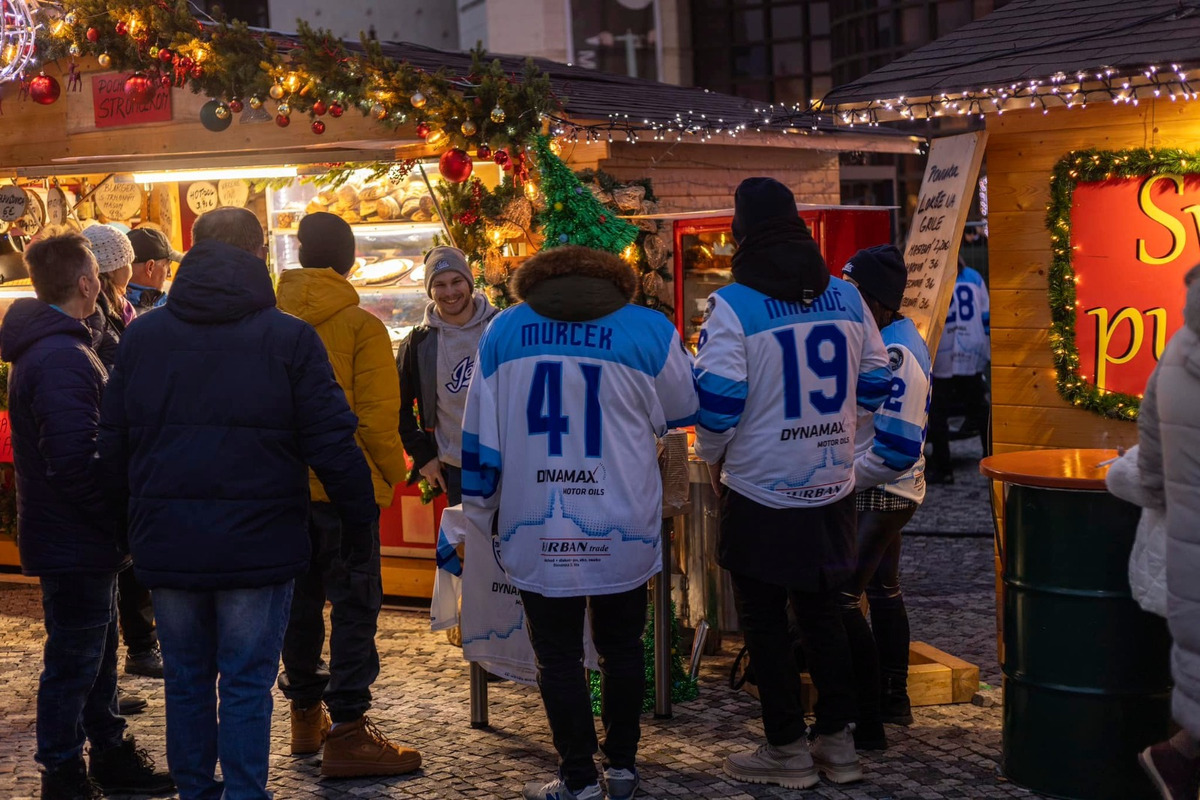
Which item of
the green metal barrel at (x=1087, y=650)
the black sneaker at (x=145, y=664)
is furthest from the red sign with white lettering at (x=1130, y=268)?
the black sneaker at (x=145, y=664)

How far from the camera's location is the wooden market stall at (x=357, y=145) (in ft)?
23.8

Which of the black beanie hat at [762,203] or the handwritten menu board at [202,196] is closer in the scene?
the black beanie hat at [762,203]

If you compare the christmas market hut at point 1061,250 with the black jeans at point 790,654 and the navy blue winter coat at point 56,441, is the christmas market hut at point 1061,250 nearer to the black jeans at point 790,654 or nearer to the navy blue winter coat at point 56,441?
the black jeans at point 790,654

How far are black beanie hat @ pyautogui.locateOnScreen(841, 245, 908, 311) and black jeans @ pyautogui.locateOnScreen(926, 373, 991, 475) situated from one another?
5915 mm

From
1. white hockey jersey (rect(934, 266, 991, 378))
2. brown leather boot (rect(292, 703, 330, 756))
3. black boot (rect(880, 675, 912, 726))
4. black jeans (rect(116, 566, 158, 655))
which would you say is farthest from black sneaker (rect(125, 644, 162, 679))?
white hockey jersey (rect(934, 266, 991, 378))

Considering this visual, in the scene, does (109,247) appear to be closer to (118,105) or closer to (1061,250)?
(118,105)

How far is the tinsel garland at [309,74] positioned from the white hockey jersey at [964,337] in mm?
5425

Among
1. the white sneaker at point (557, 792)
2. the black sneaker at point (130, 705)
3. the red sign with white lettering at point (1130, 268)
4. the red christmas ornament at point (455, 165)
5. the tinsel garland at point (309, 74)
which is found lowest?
the black sneaker at point (130, 705)

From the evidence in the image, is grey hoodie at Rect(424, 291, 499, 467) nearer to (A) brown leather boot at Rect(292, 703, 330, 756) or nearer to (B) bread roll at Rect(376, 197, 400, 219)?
(A) brown leather boot at Rect(292, 703, 330, 756)

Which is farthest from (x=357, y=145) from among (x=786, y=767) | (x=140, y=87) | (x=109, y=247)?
(x=786, y=767)

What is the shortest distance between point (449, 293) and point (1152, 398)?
304 cm

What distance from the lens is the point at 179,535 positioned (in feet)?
12.6

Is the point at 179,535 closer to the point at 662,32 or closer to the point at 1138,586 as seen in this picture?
the point at 1138,586

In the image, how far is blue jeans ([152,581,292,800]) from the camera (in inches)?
154
